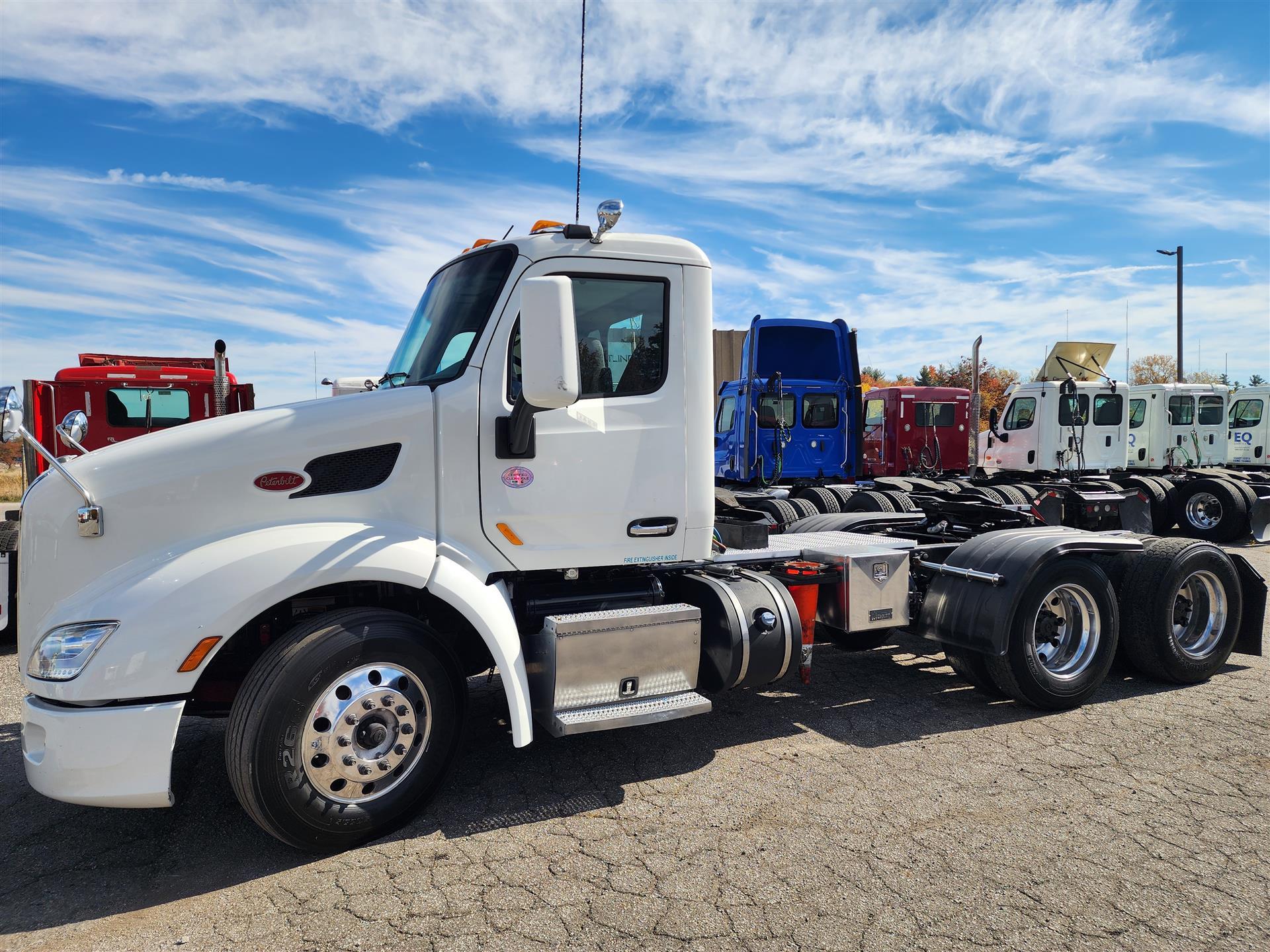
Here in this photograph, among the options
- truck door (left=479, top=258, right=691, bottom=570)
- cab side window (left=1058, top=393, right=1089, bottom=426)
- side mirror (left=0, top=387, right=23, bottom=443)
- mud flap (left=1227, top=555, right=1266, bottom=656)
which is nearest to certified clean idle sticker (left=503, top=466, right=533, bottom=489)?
truck door (left=479, top=258, right=691, bottom=570)

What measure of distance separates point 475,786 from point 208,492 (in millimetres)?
1944

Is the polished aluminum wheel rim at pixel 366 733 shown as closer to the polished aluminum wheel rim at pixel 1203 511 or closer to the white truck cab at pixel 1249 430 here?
the polished aluminum wheel rim at pixel 1203 511

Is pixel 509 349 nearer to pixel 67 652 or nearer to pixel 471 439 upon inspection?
pixel 471 439

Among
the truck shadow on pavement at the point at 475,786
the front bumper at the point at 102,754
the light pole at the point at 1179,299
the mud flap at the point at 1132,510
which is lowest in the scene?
the truck shadow on pavement at the point at 475,786

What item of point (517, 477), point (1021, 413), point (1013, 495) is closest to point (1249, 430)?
point (1021, 413)

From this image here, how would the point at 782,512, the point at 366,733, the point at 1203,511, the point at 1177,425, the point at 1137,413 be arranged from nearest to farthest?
the point at 366,733 < the point at 782,512 < the point at 1203,511 < the point at 1137,413 < the point at 1177,425

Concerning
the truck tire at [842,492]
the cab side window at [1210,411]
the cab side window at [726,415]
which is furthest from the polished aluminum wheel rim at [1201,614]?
the cab side window at [1210,411]

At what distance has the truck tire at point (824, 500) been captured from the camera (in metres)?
10.4

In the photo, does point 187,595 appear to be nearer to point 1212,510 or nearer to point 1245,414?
point 1212,510

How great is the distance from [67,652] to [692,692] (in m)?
2.80

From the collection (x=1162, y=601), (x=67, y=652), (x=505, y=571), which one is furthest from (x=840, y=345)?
(x=67, y=652)

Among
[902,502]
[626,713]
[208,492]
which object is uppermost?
[208,492]

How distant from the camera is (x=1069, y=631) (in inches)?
217

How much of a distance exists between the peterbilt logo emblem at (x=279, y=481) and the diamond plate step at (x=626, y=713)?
5.27 ft
